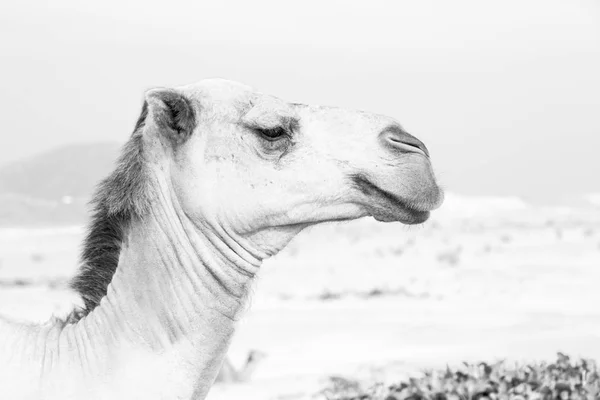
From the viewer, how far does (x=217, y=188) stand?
11.3 ft

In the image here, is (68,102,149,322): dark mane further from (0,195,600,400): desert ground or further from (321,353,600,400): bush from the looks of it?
(321,353,600,400): bush

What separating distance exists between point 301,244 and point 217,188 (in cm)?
1977

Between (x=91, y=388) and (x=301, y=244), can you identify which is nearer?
(x=91, y=388)

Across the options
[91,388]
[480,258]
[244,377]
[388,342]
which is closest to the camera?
[91,388]

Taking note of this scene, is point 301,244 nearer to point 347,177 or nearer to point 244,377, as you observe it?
point 244,377

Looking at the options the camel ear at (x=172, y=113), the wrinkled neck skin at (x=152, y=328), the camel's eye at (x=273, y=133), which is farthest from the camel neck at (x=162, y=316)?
the camel's eye at (x=273, y=133)

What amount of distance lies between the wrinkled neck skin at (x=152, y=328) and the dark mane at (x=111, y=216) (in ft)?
0.18

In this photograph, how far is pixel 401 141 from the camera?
3.48 m

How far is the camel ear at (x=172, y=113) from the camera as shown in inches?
134

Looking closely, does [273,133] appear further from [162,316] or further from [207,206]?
[162,316]

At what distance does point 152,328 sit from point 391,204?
0.97m

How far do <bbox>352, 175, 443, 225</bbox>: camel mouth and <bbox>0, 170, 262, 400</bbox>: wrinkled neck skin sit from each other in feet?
1.54

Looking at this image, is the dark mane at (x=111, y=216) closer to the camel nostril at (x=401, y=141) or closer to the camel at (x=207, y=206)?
the camel at (x=207, y=206)

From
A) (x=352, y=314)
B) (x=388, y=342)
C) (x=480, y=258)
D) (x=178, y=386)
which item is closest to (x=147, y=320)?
(x=178, y=386)
